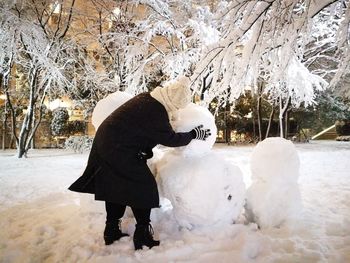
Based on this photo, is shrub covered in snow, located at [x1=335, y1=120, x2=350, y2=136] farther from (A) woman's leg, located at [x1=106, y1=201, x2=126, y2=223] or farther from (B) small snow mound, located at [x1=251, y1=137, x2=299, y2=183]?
(A) woman's leg, located at [x1=106, y1=201, x2=126, y2=223]

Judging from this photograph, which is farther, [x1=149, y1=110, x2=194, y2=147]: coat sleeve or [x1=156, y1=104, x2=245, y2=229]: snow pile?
[x1=156, y1=104, x2=245, y2=229]: snow pile

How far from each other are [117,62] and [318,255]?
1030cm

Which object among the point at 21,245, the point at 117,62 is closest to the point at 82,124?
the point at 117,62

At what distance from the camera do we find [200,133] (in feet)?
10.6

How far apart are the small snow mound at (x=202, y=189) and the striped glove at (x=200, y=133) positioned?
244mm

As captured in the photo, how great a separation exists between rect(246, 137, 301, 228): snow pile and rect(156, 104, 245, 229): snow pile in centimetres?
22

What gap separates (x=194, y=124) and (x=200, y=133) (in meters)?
0.12

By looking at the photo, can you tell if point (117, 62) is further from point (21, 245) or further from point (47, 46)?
point (21, 245)

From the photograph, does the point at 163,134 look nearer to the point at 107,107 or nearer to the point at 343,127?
the point at 107,107

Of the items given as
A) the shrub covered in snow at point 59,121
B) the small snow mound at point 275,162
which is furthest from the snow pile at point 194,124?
the shrub covered in snow at point 59,121

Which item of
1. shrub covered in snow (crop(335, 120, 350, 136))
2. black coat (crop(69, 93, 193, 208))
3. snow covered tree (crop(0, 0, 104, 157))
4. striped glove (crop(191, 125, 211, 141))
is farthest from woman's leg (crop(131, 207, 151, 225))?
shrub covered in snow (crop(335, 120, 350, 136))

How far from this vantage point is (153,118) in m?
2.92

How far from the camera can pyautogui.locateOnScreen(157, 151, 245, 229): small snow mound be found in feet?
10.5

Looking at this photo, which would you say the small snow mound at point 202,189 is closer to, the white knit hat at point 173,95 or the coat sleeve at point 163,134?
the coat sleeve at point 163,134
